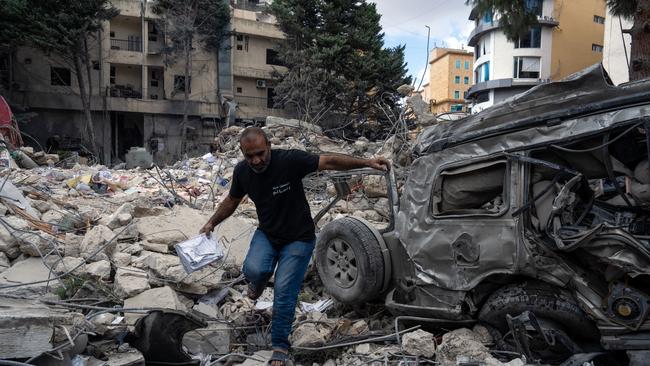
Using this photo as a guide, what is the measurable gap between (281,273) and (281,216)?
17.4 inches

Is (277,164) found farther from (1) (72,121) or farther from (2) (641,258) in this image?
(1) (72,121)

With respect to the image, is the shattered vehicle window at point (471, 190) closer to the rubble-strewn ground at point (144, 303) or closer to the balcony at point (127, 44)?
the rubble-strewn ground at point (144, 303)

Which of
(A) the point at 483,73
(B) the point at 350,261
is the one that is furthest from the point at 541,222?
(A) the point at 483,73

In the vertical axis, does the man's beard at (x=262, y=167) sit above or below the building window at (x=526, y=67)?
below

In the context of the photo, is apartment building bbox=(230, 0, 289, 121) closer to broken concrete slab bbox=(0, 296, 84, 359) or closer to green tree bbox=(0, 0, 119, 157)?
green tree bbox=(0, 0, 119, 157)

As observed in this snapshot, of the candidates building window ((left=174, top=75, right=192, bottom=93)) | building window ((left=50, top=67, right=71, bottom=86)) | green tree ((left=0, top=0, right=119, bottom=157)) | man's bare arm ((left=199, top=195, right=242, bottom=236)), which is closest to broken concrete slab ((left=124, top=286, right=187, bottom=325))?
man's bare arm ((left=199, top=195, right=242, bottom=236))

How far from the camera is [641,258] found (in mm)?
3076

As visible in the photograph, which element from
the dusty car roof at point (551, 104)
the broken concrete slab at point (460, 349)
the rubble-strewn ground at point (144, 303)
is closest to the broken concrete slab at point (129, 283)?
the rubble-strewn ground at point (144, 303)

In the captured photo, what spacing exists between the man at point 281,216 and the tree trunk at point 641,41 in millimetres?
5493

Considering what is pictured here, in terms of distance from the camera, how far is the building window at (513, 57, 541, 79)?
141 feet

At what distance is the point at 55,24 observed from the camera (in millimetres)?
28891

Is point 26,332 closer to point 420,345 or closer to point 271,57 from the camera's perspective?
point 420,345

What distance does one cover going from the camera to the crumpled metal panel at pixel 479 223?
340 centimetres

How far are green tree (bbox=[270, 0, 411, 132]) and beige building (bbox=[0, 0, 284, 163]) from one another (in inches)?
358
